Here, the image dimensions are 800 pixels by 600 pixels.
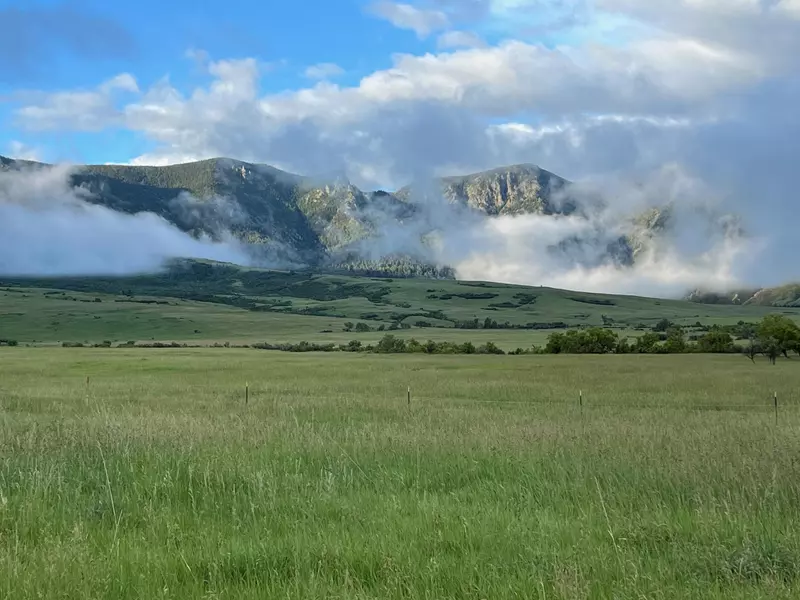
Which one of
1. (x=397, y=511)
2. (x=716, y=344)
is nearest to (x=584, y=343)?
(x=716, y=344)

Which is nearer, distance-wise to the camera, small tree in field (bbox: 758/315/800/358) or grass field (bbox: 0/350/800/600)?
grass field (bbox: 0/350/800/600)

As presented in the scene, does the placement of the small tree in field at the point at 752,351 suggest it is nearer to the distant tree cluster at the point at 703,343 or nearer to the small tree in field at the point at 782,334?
the distant tree cluster at the point at 703,343

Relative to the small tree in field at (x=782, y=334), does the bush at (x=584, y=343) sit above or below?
below

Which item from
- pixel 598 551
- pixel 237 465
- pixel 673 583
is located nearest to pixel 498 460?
pixel 237 465

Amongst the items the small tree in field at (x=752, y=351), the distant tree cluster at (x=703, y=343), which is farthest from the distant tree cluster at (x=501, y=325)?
the small tree in field at (x=752, y=351)

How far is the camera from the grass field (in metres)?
6.51

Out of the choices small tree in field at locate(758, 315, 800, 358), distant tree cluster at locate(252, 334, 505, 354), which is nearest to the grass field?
small tree in field at locate(758, 315, 800, 358)

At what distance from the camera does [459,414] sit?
24266 mm

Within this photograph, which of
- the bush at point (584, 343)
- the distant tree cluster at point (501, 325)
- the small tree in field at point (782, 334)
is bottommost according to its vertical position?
the distant tree cluster at point (501, 325)

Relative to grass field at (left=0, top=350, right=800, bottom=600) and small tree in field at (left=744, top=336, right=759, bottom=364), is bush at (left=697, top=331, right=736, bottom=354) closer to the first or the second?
small tree in field at (left=744, top=336, right=759, bottom=364)

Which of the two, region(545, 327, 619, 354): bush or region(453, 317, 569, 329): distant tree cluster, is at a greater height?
region(545, 327, 619, 354): bush

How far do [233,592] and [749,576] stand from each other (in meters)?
4.69

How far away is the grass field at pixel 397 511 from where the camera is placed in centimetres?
651

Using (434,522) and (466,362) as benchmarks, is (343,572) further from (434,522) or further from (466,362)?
(466,362)
